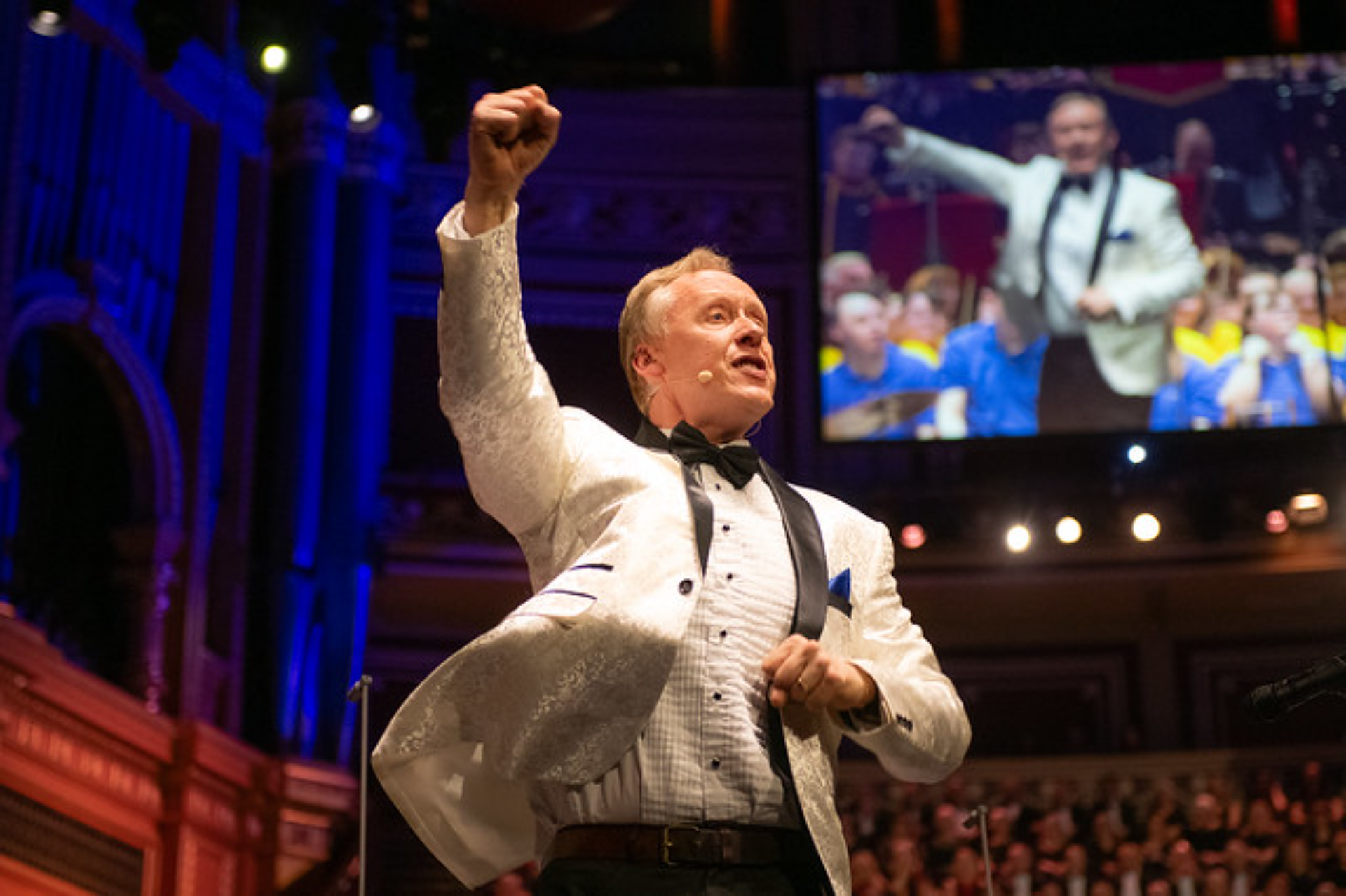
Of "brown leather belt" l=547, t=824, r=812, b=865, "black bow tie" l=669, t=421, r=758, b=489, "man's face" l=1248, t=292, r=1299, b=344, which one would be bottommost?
"brown leather belt" l=547, t=824, r=812, b=865

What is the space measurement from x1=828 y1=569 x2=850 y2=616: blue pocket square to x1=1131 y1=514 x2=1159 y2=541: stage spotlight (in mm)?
6078

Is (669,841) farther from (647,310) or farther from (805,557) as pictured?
(647,310)

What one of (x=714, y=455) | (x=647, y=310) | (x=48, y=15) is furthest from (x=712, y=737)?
(x=48, y=15)

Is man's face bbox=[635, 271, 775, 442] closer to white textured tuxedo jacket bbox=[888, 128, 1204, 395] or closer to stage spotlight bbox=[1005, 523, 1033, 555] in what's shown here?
white textured tuxedo jacket bbox=[888, 128, 1204, 395]

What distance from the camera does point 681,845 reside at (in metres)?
1.96

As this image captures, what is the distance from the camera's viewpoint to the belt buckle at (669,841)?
196 centimetres

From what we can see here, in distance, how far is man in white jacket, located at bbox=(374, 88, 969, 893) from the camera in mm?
1975

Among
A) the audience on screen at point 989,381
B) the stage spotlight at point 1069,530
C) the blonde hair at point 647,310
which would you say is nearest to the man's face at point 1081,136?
the audience on screen at point 989,381

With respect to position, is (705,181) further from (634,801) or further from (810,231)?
(634,801)

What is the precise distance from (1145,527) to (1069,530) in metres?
0.37

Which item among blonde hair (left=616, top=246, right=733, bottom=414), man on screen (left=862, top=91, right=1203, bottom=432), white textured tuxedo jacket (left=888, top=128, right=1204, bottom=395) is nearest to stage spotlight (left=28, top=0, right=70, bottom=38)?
man on screen (left=862, top=91, right=1203, bottom=432)

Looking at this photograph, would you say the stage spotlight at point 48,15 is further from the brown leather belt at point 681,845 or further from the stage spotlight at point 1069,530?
the brown leather belt at point 681,845

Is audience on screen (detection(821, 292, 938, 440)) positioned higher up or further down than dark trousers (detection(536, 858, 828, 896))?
higher up

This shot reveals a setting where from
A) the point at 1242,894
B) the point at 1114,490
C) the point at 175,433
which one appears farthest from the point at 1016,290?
the point at 175,433
